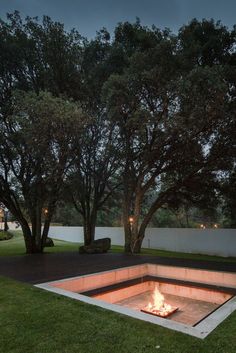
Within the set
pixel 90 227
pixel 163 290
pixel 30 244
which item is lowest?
pixel 163 290

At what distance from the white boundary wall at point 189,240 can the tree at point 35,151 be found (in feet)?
27.8

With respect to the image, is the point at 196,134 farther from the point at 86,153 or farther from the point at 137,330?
the point at 137,330

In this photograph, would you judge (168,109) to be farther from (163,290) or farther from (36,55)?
(163,290)

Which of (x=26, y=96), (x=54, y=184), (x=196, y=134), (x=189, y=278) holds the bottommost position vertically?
(x=189, y=278)

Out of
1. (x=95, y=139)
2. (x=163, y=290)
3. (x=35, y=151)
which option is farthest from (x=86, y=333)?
(x=95, y=139)

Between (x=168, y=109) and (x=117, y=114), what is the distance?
2.25 metres

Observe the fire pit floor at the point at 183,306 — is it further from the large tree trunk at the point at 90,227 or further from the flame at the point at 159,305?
the large tree trunk at the point at 90,227

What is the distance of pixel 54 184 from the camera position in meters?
12.5

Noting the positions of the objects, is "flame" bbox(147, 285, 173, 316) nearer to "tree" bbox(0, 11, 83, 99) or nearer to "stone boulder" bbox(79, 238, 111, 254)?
"stone boulder" bbox(79, 238, 111, 254)

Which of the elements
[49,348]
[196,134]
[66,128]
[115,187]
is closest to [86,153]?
[115,187]

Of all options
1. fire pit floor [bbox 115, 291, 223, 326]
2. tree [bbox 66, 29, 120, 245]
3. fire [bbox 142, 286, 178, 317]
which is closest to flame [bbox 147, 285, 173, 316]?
fire [bbox 142, 286, 178, 317]

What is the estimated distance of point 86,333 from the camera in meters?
3.55

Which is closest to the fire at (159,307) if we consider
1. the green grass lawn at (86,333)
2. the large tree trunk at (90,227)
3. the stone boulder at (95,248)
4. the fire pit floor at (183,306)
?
the fire pit floor at (183,306)

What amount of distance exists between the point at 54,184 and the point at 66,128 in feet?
10.1
